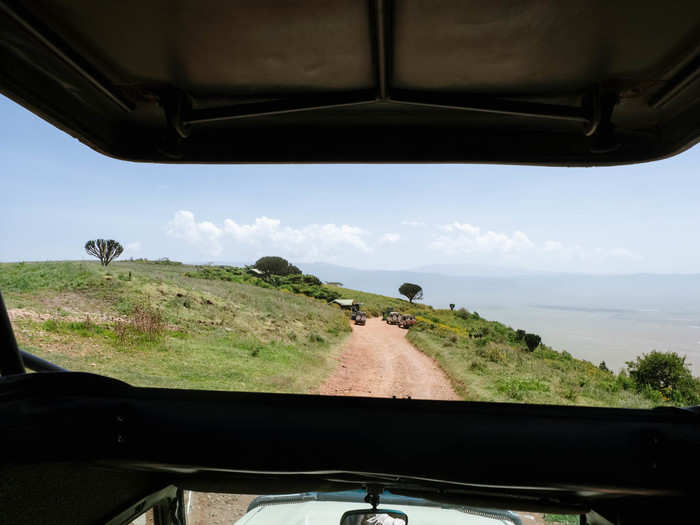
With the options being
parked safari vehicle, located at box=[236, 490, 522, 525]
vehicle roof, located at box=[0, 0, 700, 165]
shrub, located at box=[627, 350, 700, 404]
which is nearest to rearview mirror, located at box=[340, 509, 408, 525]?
parked safari vehicle, located at box=[236, 490, 522, 525]

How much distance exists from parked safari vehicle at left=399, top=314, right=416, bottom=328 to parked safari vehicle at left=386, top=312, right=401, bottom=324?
19cm

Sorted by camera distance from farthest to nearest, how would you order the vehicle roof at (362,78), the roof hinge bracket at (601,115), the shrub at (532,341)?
the shrub at (532,341)
the roof hinge bracket at (601,115)
the vehicle roof at (362,78)

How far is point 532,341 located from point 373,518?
59.9 ft

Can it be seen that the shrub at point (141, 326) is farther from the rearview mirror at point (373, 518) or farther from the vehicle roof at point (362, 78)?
the vehicle roof at point (362, 78)

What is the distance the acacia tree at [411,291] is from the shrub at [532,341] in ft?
29.0

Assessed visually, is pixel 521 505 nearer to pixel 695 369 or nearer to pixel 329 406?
pixel 329 406

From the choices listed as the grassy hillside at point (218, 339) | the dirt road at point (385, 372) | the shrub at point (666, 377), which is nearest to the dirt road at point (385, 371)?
the dirt road at point (385, 372)

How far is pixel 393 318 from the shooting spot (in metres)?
22.1

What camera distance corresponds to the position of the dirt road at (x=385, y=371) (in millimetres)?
12727

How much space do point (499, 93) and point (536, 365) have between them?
51.5 feet

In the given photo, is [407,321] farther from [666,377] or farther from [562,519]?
[562,519]

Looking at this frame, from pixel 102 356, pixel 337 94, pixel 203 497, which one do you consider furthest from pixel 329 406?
pixel 102 356

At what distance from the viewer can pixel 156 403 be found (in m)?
1.08

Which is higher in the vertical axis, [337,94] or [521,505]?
[337,94]
